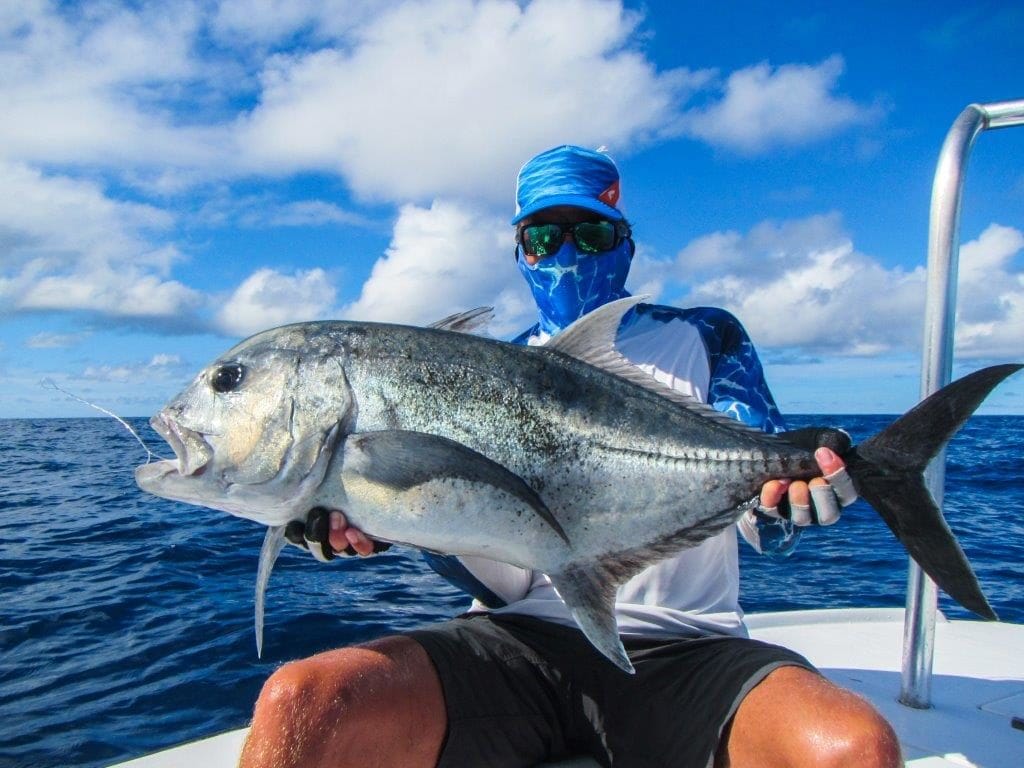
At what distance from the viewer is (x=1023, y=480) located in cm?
1909

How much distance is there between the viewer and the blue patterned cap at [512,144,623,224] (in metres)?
3.49

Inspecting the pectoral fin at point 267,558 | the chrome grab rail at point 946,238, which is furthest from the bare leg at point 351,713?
the chrome grab rail at point 946,238

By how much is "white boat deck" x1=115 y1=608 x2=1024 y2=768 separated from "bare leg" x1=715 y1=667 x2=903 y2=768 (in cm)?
84

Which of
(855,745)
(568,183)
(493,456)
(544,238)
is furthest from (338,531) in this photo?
(568,183)

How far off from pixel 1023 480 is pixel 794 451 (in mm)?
20981

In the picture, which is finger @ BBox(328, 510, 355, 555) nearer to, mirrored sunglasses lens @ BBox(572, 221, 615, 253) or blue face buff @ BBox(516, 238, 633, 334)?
blue face buff @ BBox(516, 238, 633, 334)

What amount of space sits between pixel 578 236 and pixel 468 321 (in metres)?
1.14

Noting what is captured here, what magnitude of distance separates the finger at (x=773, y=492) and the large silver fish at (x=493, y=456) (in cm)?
3

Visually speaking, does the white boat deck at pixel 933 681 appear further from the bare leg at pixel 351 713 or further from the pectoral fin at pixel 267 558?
the pectoral fin at pixel 267 558

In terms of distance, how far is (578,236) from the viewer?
3.55 metres

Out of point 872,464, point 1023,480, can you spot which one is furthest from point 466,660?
point 1023,480

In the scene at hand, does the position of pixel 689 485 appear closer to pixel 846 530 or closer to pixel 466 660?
pixel 466 660

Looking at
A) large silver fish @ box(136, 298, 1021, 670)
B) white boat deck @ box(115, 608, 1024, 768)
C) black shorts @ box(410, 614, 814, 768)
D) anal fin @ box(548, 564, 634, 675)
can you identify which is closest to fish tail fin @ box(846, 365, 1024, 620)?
large silver fish @ box(136, 298, 1021, 670)

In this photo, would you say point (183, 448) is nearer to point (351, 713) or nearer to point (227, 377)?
point (227, 377)
